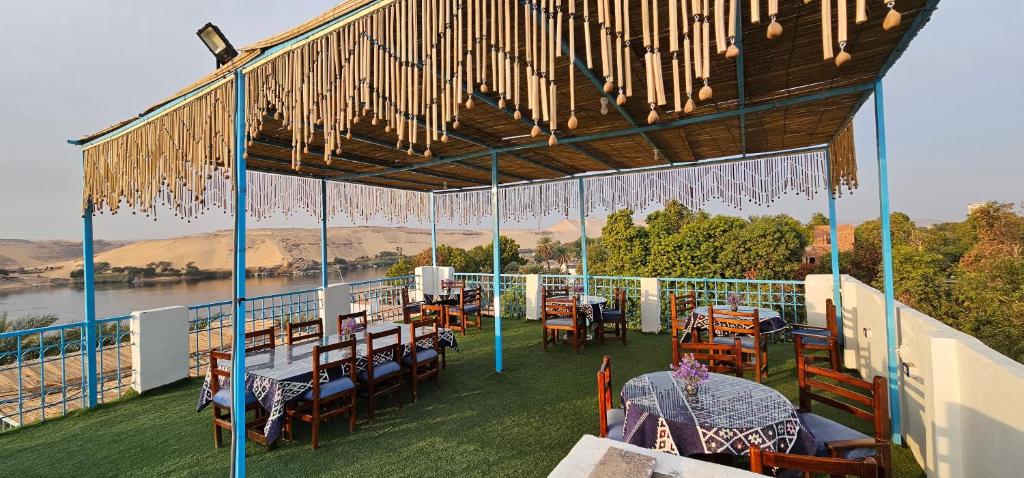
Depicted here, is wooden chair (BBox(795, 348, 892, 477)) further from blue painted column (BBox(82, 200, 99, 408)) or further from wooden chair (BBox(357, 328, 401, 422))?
blue painted column (BBox(82, 200, 99, 408))

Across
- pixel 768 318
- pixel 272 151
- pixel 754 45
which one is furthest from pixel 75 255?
pixel 768 318

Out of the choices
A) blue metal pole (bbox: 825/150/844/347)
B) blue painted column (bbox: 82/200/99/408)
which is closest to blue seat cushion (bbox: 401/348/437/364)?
blue painted column (bbox: 82/200/99/408)

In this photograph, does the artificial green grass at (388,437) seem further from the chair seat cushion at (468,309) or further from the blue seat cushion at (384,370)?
the chair seat cushion at (468,309)

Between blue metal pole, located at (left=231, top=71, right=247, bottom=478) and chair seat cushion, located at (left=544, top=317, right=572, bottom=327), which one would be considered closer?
blue metal pole, located at (left=231, top=71, right=247, bottom=478)

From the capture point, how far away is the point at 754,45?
9.82 ft

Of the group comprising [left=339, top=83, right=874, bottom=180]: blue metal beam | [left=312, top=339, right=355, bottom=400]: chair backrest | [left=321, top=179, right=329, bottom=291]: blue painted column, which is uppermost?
[left=339, top=83, right=874, bottom=180]: blue metal beam

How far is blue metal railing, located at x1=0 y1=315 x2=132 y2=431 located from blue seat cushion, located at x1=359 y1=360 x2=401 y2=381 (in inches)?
98.2

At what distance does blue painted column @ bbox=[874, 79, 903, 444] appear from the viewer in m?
3.44

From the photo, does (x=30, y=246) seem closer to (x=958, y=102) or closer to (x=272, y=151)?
(x=272, y=151)

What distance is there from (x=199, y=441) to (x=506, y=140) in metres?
4.49

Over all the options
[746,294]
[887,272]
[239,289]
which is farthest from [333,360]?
[746,294]

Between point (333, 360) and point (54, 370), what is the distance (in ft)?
68.0

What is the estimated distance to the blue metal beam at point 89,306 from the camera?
453 centimetres

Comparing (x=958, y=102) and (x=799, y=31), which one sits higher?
(x=958, y=102)
